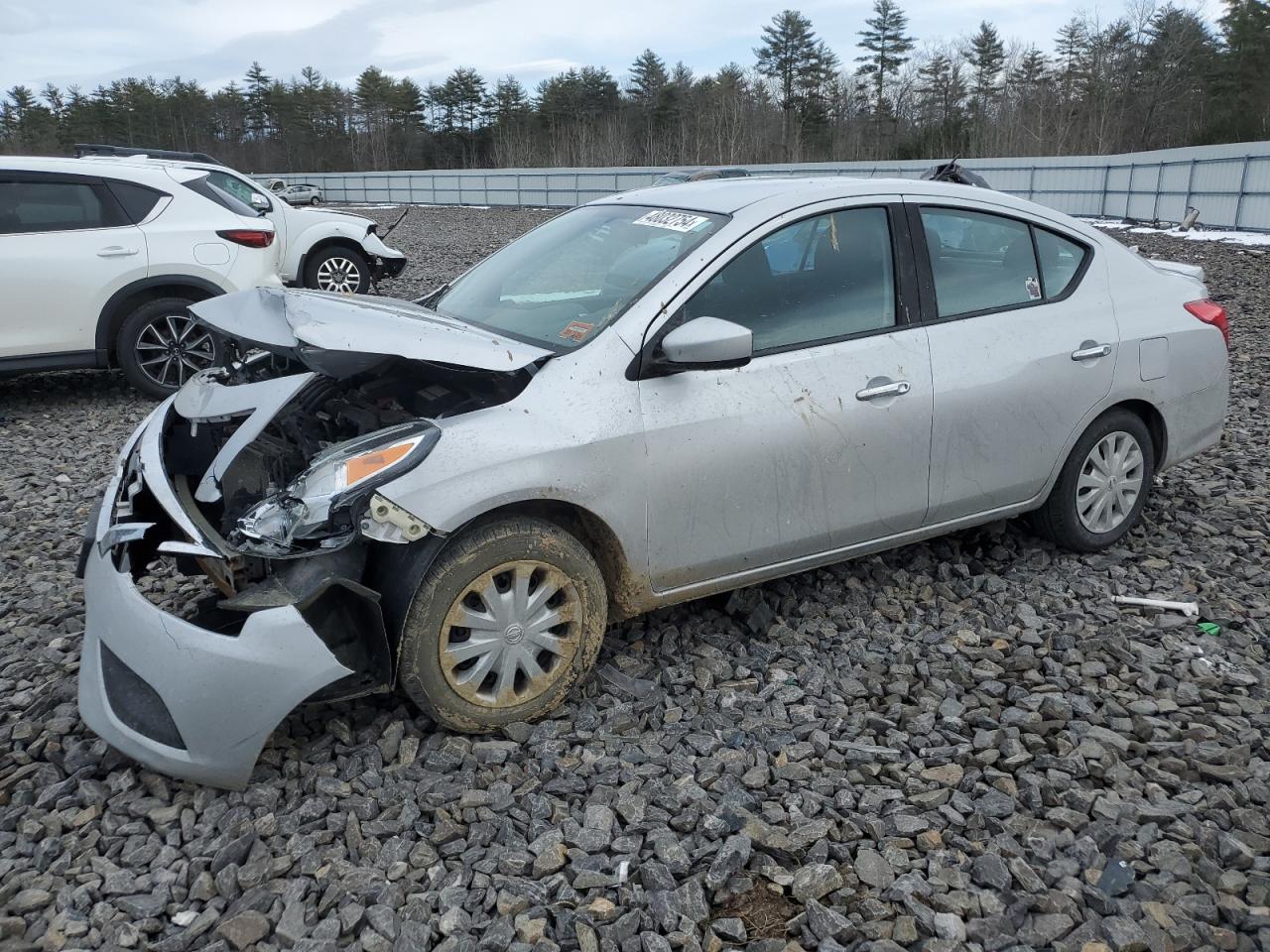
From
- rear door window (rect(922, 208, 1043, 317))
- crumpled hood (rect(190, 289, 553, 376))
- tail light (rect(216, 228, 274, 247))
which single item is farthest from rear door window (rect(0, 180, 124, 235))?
rear door window (rect(922, 208, 1043, 317))

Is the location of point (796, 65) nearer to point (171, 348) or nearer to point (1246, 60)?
point (1246, 60)

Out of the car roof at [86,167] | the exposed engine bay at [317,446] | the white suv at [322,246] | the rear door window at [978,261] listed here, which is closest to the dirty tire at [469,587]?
the exposed engine bay at [317,446]

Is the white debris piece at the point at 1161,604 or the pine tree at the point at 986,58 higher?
the pine tree at the point at 986,58

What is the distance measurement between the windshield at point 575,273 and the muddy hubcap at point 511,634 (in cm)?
82

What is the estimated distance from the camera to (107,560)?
3.05 m

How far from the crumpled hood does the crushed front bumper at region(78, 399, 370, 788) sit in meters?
0.65

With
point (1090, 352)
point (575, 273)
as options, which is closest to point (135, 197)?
point (575, 273)

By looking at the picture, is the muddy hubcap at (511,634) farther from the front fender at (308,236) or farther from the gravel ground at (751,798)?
the front fender at (308,236)

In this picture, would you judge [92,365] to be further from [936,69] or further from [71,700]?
[936,69]

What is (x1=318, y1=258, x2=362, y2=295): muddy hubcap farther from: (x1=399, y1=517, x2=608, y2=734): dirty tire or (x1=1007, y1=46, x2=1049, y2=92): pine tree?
(x1=1007, y1=46, x2=1049, y2=92): pine tree

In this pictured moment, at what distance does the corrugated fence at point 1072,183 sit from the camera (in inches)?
915

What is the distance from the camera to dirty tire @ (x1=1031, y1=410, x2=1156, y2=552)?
4.50 m

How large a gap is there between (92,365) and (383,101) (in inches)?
3046

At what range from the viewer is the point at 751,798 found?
3.03 meters
